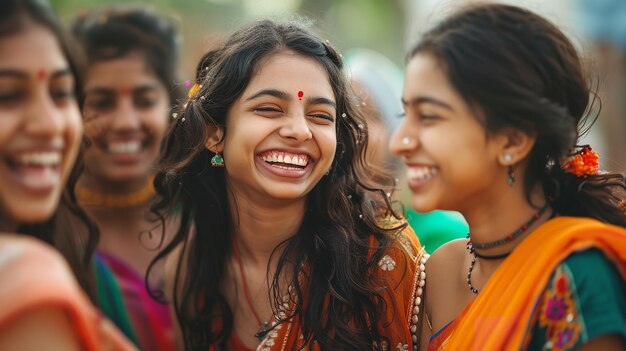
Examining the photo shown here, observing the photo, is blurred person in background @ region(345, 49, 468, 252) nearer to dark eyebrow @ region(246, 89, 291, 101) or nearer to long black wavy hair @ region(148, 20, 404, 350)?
long black wavy hair @ region(148, 20, 404, 350)

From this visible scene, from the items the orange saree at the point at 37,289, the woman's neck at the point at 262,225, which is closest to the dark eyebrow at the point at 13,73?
the orange saree at the point at 37,289

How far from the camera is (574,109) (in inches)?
91.4

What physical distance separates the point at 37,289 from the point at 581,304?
57.5 inches

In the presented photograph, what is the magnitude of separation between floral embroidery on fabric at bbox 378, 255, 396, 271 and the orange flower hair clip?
851 millimetres

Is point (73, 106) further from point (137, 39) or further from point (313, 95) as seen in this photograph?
point (137, 39)

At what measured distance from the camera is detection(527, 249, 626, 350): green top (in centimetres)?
201

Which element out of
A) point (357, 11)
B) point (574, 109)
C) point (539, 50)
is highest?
point (539, 50)

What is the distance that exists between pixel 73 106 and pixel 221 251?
1.32 meters

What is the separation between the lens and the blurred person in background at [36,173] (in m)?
1.59

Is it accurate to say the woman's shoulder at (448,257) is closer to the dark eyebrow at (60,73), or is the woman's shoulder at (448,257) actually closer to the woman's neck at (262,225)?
the woman's neck at (262,225)

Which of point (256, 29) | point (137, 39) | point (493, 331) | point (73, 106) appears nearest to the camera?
point (73, 106)

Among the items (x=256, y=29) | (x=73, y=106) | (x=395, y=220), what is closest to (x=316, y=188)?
(x=395, y=220)

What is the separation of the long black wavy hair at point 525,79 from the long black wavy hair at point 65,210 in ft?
3.72

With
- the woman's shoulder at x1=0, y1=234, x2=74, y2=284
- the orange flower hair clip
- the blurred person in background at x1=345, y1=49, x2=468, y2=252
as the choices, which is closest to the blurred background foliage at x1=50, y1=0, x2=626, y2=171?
the orange flower hair clip
